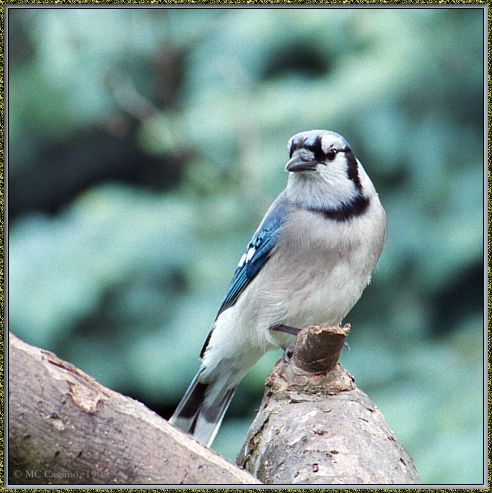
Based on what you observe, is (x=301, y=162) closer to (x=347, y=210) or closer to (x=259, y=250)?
(x=347, y=210)

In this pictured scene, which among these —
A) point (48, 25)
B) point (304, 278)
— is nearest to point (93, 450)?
point (304, 278)

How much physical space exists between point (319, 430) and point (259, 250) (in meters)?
0.79

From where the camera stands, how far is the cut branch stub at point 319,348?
2264 millimetres

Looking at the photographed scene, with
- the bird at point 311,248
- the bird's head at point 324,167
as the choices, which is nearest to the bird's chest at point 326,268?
the bird at point 311,248

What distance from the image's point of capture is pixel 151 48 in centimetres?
444

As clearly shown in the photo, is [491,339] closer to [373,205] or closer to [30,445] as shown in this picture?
[373,205]

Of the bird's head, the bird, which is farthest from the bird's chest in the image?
the bird's head

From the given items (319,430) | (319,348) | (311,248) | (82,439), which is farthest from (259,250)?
(82,439)

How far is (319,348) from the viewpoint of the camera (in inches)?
91.5

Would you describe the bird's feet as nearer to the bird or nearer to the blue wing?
the bird

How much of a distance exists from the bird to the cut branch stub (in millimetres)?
317

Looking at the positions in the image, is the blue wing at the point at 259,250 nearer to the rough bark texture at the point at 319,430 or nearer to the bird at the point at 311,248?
the bird at the point at 311,248

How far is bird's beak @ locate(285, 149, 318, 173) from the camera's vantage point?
8.53 ft

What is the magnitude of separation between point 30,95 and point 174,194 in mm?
914
